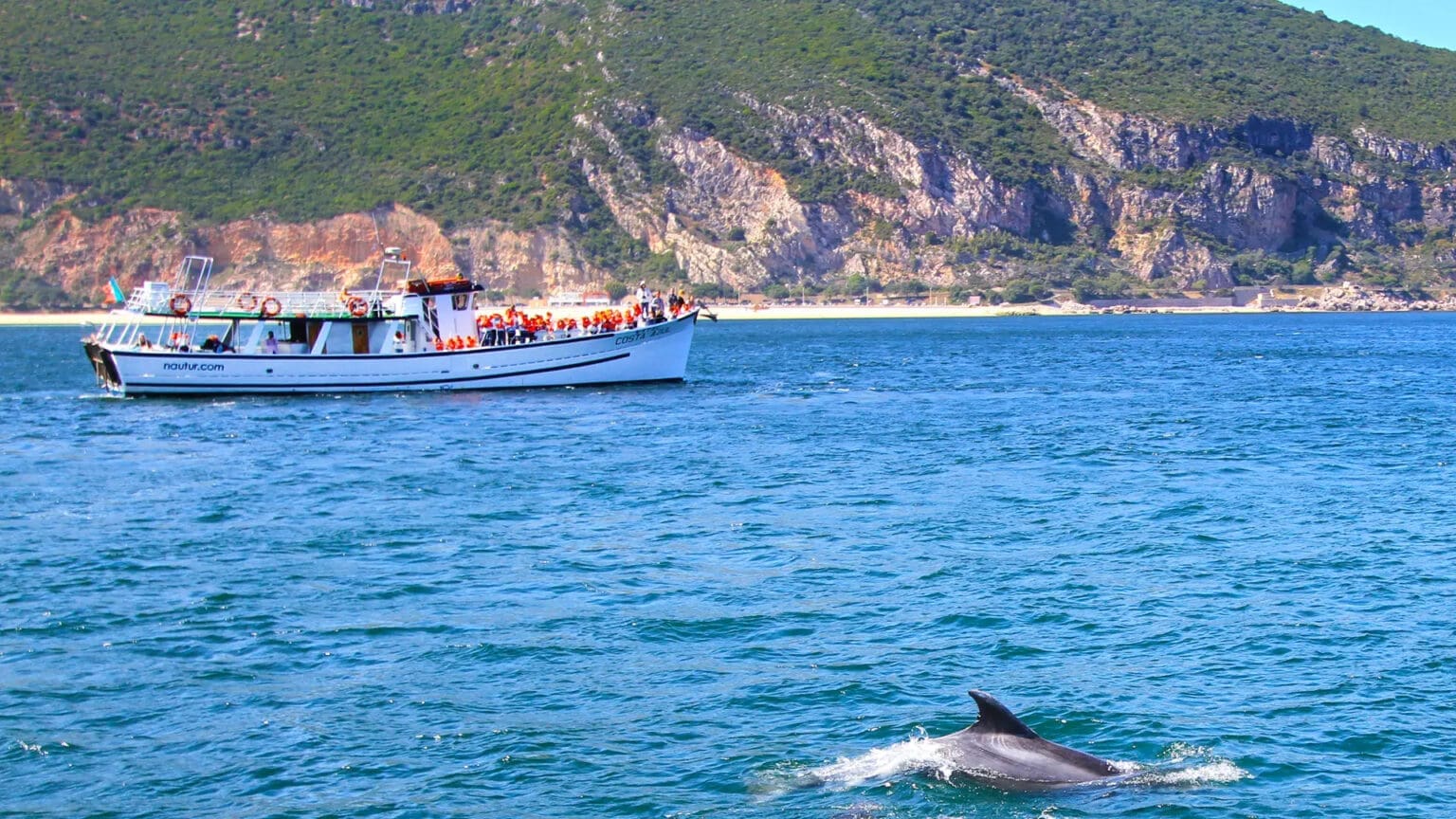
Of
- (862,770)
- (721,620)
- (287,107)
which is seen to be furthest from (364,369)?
(287,107)

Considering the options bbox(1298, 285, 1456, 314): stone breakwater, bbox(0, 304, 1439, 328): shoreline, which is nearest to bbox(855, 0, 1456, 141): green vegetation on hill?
bbox(1298, 285, 1456, 314): stone breakwater

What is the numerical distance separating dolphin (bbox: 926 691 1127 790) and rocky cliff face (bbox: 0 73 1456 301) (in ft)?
420

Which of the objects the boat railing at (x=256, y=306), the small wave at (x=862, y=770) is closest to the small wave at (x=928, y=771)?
the small wave at (x=862, y=770)

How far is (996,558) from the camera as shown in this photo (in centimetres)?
2256

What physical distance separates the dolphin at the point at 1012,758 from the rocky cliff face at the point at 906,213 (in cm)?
12807

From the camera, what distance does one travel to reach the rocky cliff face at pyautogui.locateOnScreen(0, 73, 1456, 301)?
138m

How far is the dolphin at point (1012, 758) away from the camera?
13312mm

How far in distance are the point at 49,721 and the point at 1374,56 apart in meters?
A: 209

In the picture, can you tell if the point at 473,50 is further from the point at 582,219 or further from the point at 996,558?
the point at 996,558

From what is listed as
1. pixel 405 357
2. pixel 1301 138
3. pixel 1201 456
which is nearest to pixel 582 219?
pixel 1301 138

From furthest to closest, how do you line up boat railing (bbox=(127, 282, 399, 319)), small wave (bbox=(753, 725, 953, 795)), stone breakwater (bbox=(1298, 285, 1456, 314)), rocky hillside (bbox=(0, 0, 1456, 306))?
stone breakwater (bbox=(1298, 285, 1456, 314))
rocky hillside (bbox=(0, 0, 1456, 306))
boat railing (bbox=(127, 282, 399, 319))
small wave (bbox=(753, 725, 953, 795))

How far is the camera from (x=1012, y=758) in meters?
13.5

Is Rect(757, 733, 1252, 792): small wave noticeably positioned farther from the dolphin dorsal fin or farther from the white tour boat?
the white tour boat

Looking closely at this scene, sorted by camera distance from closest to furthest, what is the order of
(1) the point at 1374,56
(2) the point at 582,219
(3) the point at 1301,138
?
(2) the point at 582,219
(3) the point at 1301,138
(1) the point at 1374,56
